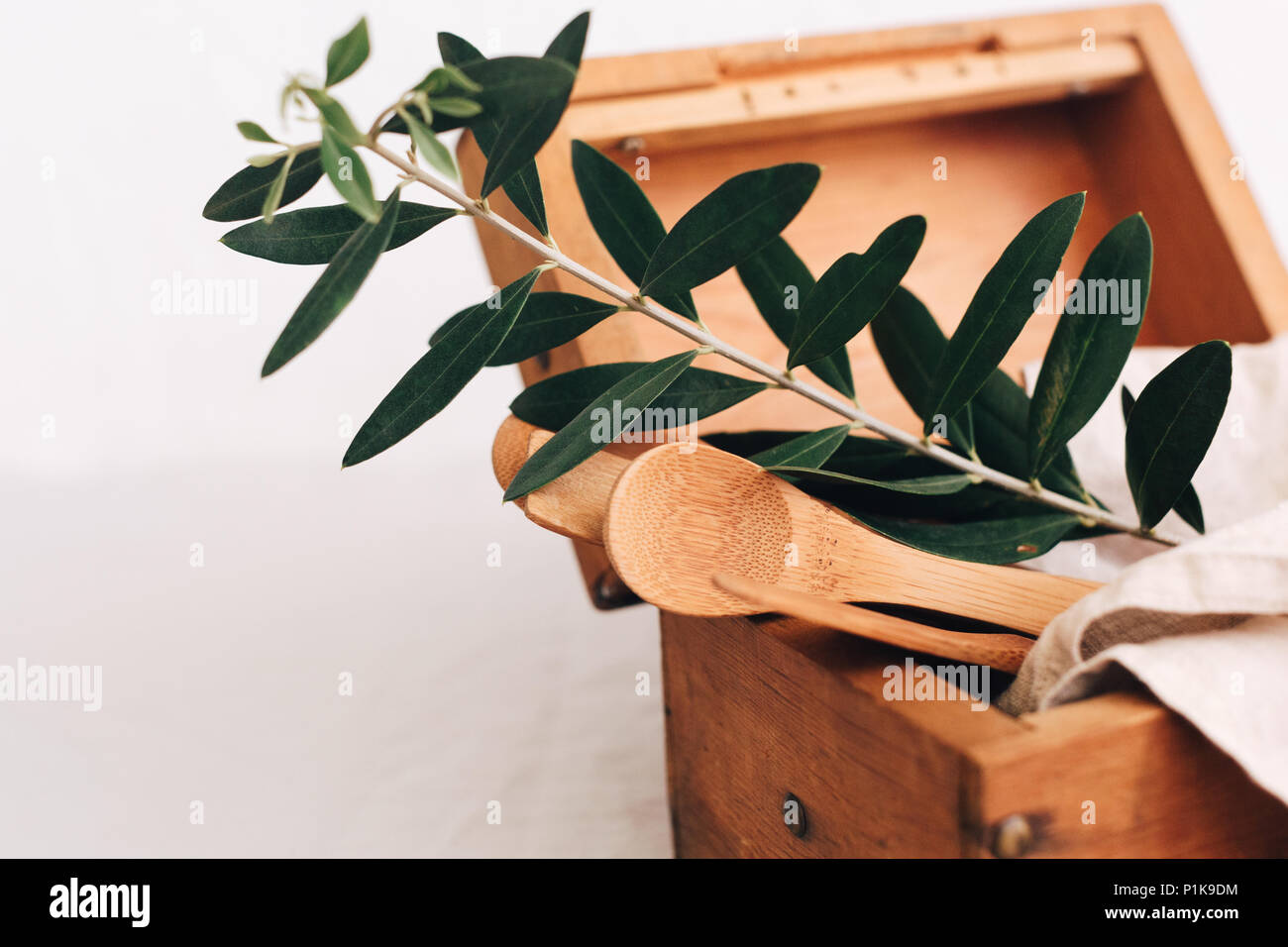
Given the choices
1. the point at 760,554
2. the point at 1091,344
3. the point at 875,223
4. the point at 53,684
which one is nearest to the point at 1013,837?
the point at 760,554

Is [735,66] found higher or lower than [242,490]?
higher

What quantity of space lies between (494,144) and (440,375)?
0.11m

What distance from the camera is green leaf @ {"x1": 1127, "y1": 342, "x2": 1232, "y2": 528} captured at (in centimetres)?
49

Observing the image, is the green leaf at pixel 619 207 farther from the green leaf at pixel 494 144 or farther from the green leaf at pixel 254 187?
the green leaf at pixel 254 187

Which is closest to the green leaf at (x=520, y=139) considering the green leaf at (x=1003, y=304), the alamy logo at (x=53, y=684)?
the green leaf at (x=1003, y=304)

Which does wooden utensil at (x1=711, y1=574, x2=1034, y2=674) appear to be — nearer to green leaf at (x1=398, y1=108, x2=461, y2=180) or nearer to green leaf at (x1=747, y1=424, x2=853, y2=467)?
green leaf at (x1=747, y1=424, x2=853, y2=467)

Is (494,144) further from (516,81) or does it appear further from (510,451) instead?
(510,451)

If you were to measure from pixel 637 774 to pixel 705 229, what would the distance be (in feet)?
1.70

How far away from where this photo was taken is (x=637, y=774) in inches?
32.9

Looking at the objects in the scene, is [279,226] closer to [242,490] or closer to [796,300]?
[796,300]

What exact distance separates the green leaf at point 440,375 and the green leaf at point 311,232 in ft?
0.15

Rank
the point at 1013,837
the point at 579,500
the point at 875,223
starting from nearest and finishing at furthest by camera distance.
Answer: the point at 1013,837, the point at 579,500, the point at 875,223

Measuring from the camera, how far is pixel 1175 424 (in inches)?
19.9
